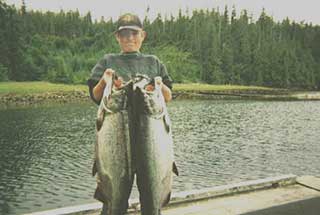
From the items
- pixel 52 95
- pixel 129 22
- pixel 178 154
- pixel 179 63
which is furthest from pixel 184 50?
A: pixel 129 22

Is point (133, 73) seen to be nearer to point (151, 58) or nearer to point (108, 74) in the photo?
point (151, 58)

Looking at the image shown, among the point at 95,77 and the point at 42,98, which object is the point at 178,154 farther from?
the point at 42,98

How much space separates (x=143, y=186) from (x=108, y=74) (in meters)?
0.98

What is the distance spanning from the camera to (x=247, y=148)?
29.0m

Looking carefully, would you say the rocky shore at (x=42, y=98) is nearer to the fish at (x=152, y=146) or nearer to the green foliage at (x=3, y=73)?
the green foliage at (x=3, y=73)

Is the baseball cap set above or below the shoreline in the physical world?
above

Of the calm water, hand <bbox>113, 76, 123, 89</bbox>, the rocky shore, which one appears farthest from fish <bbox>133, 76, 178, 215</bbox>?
the rocky shore

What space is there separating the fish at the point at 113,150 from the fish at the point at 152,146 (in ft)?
0.30

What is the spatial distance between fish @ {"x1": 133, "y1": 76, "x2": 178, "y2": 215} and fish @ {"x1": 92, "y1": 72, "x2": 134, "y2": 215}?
0.09m

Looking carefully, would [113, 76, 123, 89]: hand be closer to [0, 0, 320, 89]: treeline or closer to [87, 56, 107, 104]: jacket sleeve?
[87, 56, 107, 104]: jacket sleeve

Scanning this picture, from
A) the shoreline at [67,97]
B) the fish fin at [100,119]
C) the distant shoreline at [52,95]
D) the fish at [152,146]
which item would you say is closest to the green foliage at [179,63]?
the distant shoreline at [52,95]

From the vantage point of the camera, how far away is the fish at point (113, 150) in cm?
305

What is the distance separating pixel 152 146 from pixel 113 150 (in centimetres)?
32

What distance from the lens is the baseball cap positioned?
12.2 feet
